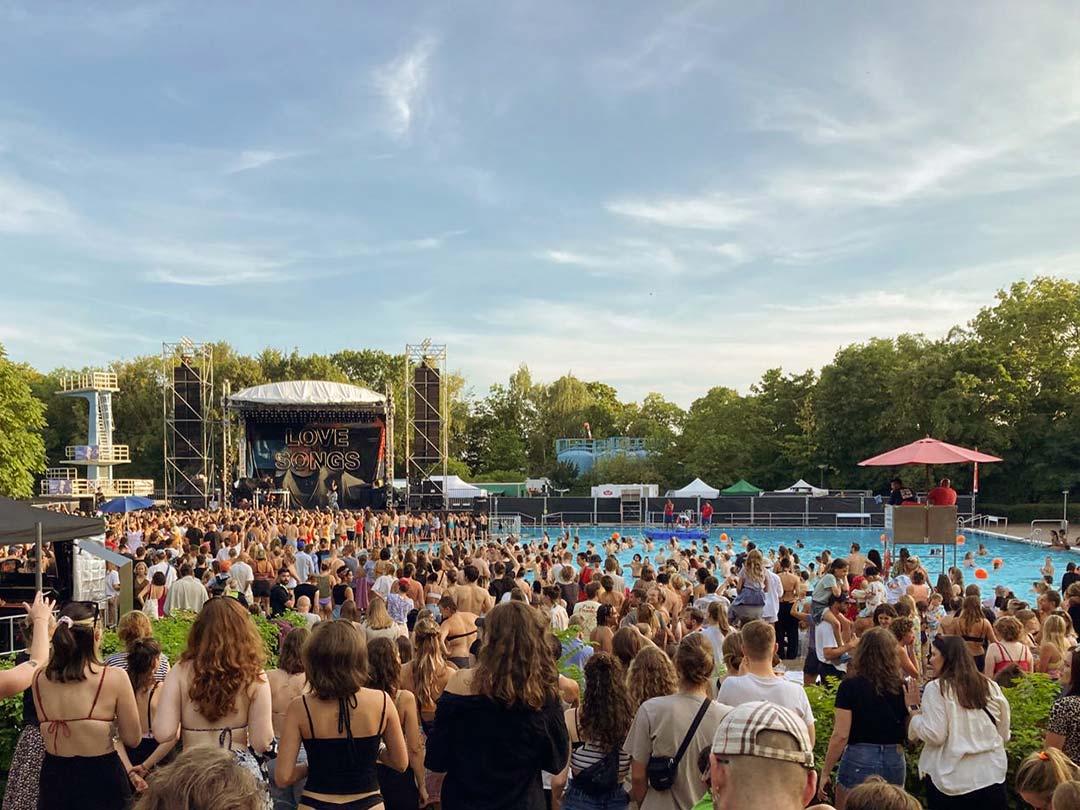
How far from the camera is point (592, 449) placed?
57.7 meters

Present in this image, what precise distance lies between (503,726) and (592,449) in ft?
179

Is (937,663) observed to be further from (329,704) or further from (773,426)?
(773,426)

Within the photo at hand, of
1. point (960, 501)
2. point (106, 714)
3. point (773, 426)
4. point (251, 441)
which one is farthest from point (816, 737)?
point (773, 426)

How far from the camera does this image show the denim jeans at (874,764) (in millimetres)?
3922

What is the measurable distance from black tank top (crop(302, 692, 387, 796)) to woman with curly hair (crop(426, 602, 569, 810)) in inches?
12.3

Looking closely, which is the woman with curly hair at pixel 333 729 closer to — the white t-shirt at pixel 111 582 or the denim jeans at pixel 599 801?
the denim jeans at pixel 599 801

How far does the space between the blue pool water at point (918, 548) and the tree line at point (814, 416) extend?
860 cm

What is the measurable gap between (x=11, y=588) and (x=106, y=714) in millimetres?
9037

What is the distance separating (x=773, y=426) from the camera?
46625 millimetres

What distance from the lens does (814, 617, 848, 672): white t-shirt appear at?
24.4 feet

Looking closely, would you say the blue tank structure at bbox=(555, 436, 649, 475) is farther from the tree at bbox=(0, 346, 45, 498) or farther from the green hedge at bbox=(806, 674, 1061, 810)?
the green hedge at bbox=(806, 674, 1061, 810)

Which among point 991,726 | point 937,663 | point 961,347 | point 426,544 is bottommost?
point 426,544

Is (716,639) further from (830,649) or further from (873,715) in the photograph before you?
(873,715)

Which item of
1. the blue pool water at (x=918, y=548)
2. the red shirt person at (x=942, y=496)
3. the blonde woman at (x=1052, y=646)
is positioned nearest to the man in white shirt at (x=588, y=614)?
the blonde woman at (x=1052, y=646)
